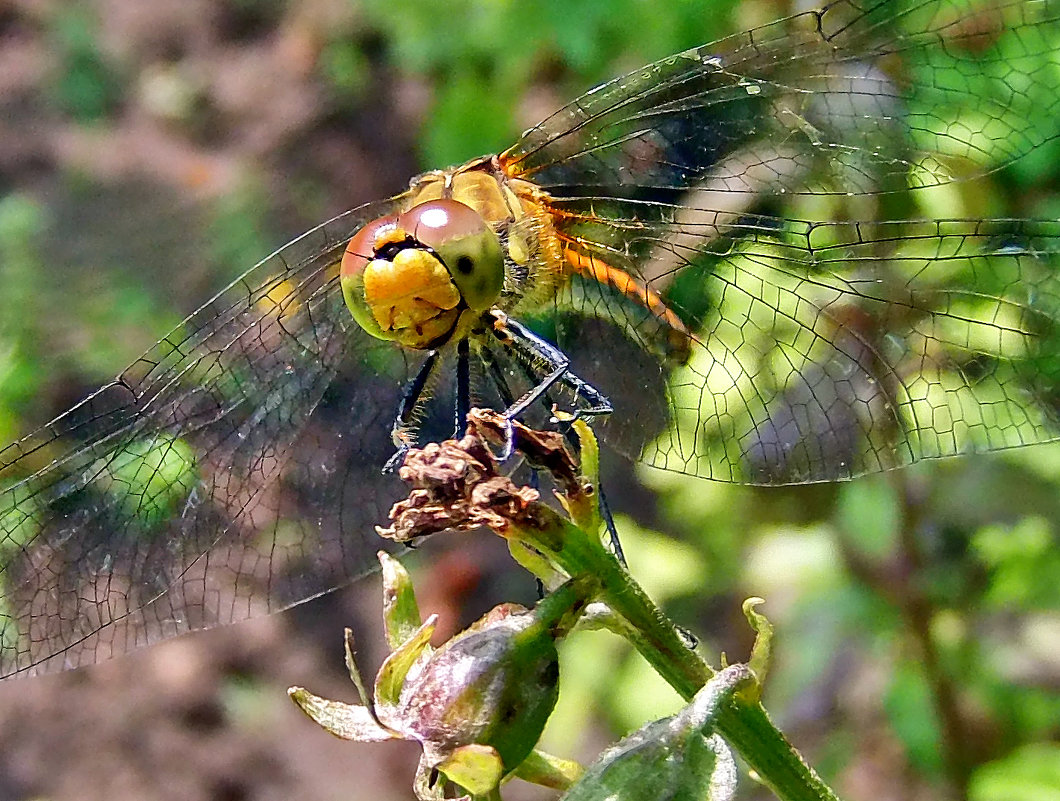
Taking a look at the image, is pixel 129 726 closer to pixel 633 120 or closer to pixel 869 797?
pixel 869 797

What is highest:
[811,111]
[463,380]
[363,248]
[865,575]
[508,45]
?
[508,45]

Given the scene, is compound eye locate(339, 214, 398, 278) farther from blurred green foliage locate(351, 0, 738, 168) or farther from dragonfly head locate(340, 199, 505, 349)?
blurred green foliage locate(351, 0, 738, 168)

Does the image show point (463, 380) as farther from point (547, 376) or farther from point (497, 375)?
point (547, 376)

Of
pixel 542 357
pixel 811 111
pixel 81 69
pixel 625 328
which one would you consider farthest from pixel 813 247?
pixel 81 69

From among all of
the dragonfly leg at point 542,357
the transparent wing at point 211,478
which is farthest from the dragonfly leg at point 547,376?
the transparent wing at point 211,478

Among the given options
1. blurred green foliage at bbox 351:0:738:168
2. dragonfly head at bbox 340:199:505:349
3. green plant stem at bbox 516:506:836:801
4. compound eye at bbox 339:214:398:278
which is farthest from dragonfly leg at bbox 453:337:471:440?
blurred green foliage at bbox 351:0:738:168

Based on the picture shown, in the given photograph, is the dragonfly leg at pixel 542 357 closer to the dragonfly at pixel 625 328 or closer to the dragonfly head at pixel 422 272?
the dragonfly at pixel 625 328
